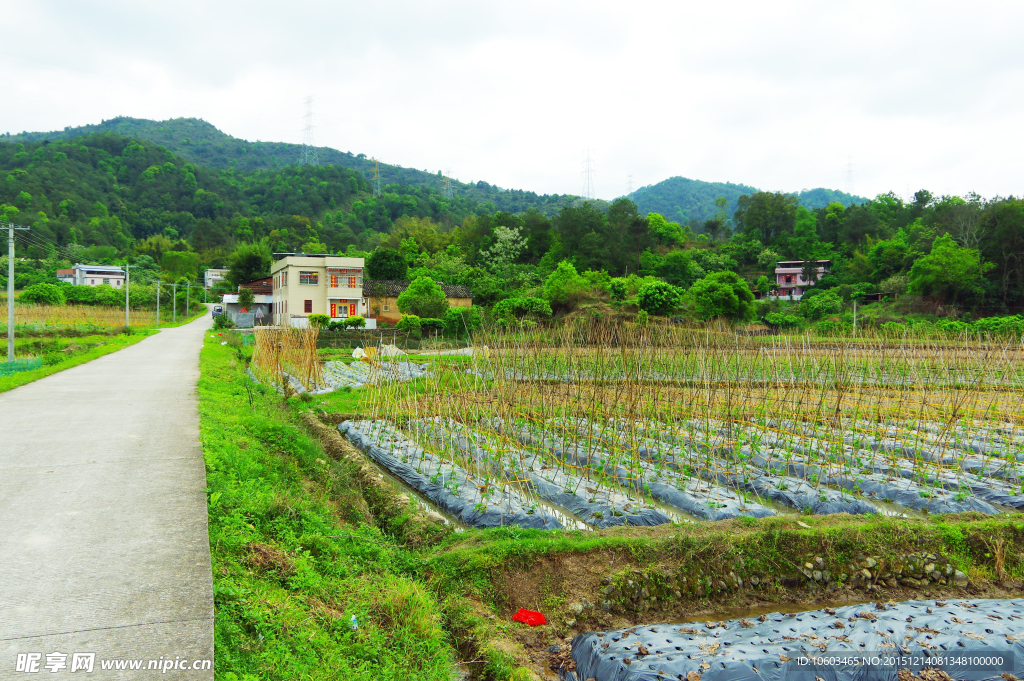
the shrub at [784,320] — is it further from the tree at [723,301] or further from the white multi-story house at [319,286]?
the white multi-story house at [319,286]

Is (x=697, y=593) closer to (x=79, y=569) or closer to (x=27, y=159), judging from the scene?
(x=79, y=569)

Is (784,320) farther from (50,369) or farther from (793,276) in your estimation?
(50,369)

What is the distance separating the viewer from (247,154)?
12962 cm

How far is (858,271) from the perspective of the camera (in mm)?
46312

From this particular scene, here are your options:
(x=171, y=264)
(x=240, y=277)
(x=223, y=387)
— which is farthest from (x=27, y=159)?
(x=223, y=387)

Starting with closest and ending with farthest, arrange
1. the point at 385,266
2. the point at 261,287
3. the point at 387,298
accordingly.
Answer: the point at 387,298 < the point at 385,266 < the point at 261,287

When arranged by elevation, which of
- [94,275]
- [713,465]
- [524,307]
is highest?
[94,275]

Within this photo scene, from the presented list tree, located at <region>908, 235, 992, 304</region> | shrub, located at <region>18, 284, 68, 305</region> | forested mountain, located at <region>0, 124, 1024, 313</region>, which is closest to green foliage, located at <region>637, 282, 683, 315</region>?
forested mountain, located at <region>0, 124, 1024, 313</region>

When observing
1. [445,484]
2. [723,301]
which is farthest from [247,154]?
[445,484]

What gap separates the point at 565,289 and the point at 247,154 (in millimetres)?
118774

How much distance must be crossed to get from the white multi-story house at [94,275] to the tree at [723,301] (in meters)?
58.4

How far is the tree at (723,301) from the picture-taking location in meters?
34.2

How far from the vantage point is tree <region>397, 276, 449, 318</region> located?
32.8 meters

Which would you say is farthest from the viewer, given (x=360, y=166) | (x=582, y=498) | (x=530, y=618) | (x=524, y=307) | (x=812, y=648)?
(x=360, y=166)
